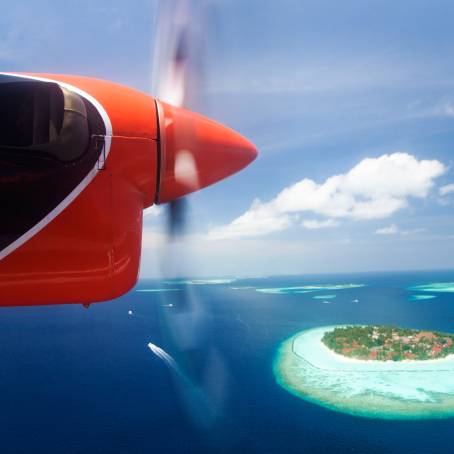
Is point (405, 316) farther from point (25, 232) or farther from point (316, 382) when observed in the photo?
point (25, 232)

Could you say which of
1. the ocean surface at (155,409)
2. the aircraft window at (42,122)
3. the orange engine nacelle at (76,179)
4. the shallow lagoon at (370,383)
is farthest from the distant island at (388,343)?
the aircraft window at (42,122)

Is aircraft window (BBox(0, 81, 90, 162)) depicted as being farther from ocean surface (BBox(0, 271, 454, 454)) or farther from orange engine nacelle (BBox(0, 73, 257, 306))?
ocean surface (BBox(0, 271, 454, 454))

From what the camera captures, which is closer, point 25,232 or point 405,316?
point 25,232

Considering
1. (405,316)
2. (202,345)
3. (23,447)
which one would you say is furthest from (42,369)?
(405,316)

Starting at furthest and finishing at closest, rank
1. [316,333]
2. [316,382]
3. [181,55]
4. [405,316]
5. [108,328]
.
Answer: [405,316]
[108,328]
[316,333]
[316,382]
[181,55]

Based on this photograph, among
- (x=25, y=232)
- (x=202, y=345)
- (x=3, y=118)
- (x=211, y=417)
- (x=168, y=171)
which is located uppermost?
(x=3, y=118)

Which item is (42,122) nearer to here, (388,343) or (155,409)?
(155,409)
